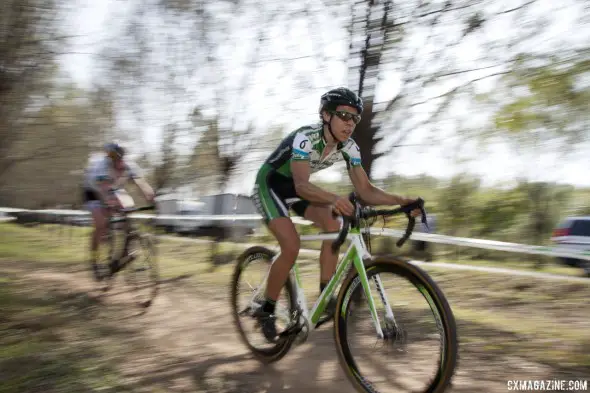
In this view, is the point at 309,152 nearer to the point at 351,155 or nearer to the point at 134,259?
the point at 351,155

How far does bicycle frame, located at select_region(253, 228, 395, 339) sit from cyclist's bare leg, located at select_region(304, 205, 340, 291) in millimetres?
172

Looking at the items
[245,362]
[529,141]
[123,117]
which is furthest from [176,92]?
[245,362]

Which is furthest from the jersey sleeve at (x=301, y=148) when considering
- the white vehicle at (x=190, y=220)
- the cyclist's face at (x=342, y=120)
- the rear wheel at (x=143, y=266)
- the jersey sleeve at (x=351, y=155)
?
the white vehicle at (x=190, y=220)

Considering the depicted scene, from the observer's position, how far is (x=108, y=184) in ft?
23.6

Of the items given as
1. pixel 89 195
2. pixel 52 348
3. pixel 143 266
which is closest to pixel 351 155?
pixel 52 348

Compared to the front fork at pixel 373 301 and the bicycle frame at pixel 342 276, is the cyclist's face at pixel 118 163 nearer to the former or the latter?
the bicycle frame at pixel 342 276

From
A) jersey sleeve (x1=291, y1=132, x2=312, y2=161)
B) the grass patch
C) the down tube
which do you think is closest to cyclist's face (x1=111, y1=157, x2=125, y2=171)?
the grass patch

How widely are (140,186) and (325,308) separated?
3772 millimetres

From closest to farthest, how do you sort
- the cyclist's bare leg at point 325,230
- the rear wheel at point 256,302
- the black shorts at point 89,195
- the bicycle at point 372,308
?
the bicycle at point 372,308, the cyclist's bare leg at point 325,230, the rear wheel at point 256,302, the black shorts at point 89,195

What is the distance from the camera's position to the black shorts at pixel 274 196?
4.34m

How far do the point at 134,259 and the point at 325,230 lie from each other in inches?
136

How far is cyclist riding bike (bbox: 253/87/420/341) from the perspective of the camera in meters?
3.96

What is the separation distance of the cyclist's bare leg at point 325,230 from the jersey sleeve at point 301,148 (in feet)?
2.13

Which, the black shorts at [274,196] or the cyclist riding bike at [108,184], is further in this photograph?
the cyclist riding bike at [108,184]
